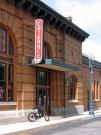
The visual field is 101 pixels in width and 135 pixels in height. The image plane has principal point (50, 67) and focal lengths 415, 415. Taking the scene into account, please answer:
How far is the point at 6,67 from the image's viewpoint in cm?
2658

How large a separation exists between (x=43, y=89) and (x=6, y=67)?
6.66 metres

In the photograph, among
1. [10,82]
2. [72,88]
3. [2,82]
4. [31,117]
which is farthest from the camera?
[72,88]

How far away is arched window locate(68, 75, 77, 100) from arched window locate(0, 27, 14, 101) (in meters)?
13.0

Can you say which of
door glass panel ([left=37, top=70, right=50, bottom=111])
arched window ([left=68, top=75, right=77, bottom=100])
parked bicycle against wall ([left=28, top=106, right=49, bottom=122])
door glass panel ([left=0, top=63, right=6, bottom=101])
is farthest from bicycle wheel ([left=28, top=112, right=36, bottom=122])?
arched window ([left=68, top=75, right=77, bottom=100])

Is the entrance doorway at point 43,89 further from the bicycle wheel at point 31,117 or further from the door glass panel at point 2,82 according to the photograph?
the door glass panel at point 2,82

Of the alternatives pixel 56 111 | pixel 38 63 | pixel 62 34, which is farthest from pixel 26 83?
pixel 62 34

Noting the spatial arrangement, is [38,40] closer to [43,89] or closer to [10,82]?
[10,82]

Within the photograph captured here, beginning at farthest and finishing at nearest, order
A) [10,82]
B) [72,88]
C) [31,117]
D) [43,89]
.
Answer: [72,88] < [43,89] < [31,117] < [10,82]

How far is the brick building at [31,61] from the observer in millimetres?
26562

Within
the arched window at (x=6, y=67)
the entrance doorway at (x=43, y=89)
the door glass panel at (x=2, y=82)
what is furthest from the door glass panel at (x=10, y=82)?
the entrance doorway at (x=43, y=89)

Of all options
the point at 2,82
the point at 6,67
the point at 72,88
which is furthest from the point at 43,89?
the point at 72,88

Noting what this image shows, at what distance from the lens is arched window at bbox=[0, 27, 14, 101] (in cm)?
2609

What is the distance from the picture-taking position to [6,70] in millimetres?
26594

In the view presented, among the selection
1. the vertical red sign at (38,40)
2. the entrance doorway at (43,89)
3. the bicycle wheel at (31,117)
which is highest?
the vertical red sign at (38,40)
